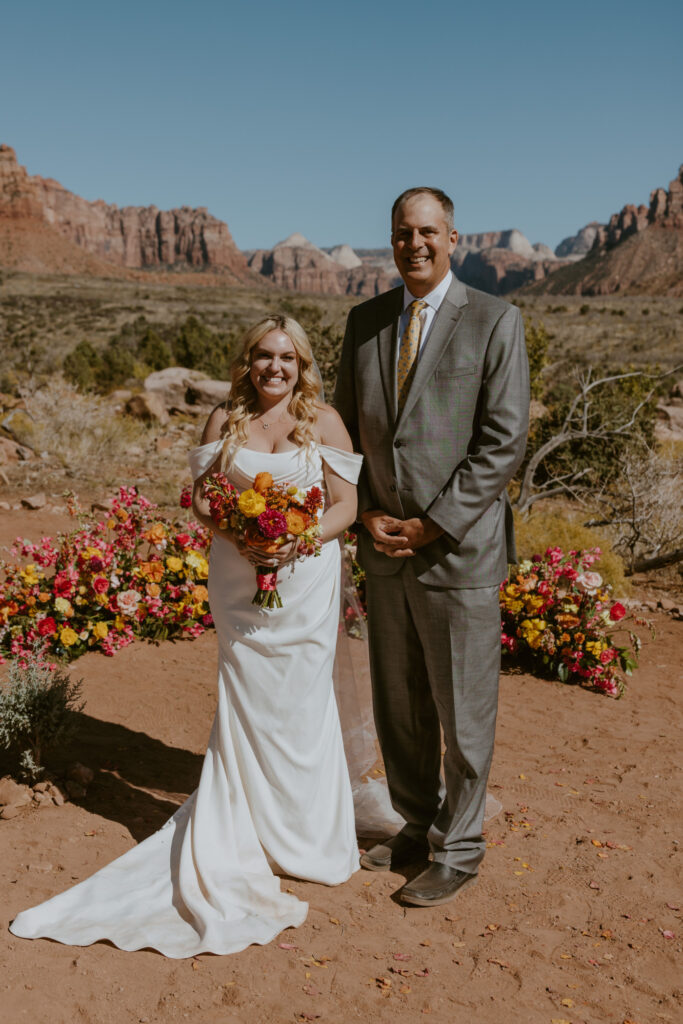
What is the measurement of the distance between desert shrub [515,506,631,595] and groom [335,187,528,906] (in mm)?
4404

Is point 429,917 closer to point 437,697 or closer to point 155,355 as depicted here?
point 437,697

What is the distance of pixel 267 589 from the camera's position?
313 centimetres

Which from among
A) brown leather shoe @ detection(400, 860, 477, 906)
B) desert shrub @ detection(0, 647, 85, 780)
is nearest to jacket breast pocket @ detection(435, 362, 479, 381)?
brown leather shoe @ detection(400, 860, 477, 906)

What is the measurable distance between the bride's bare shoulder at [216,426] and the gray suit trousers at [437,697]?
838mm

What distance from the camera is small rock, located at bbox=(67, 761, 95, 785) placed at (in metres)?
4.02

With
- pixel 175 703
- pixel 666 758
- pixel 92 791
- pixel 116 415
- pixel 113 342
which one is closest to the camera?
pixel 92 791

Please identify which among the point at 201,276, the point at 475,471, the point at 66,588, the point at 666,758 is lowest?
the point at 666,758

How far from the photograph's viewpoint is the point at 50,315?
35656mm

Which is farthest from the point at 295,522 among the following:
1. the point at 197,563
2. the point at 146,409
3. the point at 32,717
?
the point at 146,409

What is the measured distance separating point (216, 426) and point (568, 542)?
5.16 meters

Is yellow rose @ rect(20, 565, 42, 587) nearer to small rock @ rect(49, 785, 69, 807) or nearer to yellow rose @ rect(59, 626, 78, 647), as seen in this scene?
yellow rose @ rect(59, 626, 78, 647)

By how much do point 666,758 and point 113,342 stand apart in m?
25.9

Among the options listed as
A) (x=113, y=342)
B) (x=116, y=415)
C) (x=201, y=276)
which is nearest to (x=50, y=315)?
(x=113, y=342)

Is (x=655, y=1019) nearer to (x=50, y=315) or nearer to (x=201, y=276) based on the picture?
(x=50, y=315)
